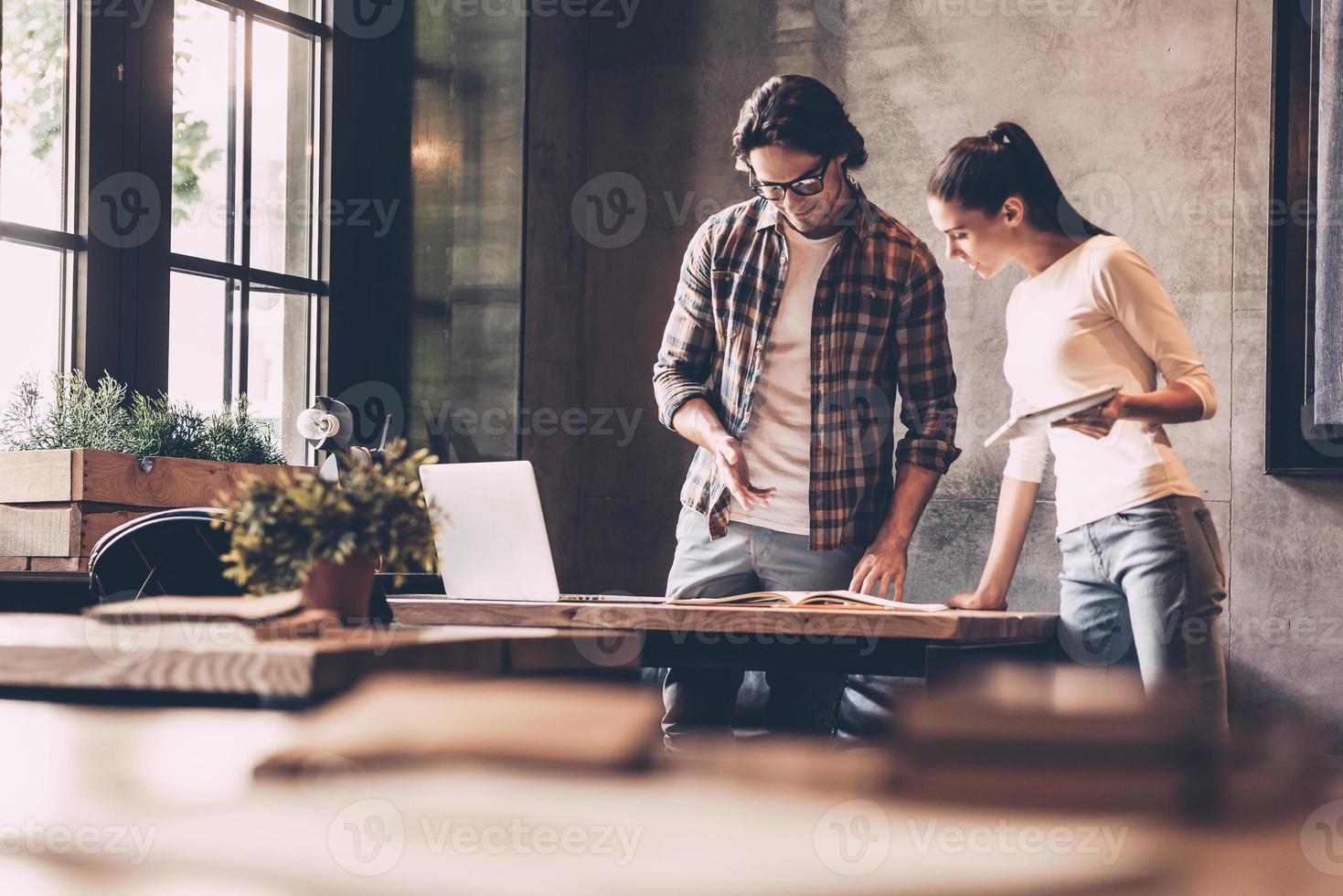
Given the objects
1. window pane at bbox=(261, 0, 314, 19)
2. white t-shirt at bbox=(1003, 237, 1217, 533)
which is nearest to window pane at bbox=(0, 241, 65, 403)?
window pane at bbox=(261, 0, 314, 19)

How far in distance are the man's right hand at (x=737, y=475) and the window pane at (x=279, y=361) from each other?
2238mm

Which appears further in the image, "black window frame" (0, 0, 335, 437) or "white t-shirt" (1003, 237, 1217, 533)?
"black window frame" (0, 0, 335, 437)

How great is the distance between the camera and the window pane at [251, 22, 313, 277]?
422 cm

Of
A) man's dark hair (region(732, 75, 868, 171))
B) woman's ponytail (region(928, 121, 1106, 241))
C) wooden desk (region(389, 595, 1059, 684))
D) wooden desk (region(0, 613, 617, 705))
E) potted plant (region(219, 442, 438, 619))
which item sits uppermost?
man's dark hair (region(732, 75, 868, 171))

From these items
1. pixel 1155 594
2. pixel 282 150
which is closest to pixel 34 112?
pixel 282 150

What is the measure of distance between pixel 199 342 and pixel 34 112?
779 millimetres

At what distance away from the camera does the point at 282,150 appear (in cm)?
436

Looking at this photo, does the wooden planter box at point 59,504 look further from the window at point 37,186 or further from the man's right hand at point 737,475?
the man's right hand at point 737,475

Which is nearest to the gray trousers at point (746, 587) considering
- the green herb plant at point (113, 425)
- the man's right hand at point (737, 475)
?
the man's right hand at point (737, 475)

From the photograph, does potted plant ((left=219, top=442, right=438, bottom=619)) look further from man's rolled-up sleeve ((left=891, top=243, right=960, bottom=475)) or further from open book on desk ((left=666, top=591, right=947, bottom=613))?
man's rolled-up sleeve ((left=891, top=243, right=960, bottom=475))

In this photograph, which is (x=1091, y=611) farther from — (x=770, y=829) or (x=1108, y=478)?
(x=770, y=829)

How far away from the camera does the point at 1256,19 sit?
4012 mm

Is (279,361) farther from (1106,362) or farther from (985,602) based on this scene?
(1106,362)

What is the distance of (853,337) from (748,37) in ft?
8.85
